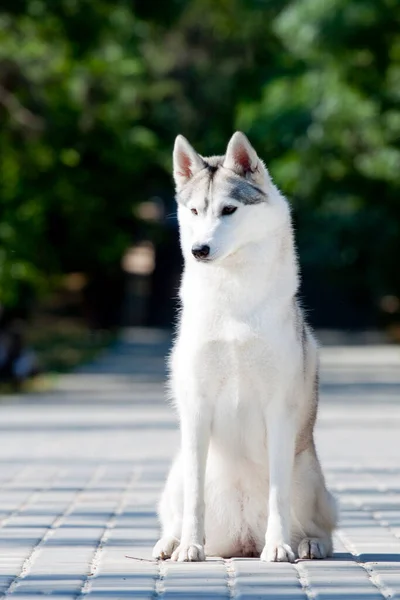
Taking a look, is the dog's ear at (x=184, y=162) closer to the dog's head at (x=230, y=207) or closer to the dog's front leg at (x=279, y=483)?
the dog's head at (x=230, y=207)

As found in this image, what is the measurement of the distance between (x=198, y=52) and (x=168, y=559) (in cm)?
4444

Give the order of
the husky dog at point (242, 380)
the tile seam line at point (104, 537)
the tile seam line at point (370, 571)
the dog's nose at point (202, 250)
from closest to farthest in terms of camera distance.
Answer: the tile seam line at point (370, 571) < the tile seam line at point (104, 537) < the dog's nose at point (202, 250) < the husky dog at point (242, 380)

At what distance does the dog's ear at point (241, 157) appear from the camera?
7.40m

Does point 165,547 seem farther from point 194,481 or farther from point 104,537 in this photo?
point 104,537

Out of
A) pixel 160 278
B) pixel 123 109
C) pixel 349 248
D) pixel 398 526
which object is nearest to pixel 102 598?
pixel 398 526

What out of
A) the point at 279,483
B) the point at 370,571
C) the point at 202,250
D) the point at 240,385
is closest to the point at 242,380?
the point at 240,385

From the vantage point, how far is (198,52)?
50.9m

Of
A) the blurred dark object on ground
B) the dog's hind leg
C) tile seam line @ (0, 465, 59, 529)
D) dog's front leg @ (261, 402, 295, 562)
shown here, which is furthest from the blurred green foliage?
dog's front leg @ (261, 402, 295, 562)

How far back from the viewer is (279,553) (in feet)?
23.8

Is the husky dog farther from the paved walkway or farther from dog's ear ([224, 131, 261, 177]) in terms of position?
the paved walkway

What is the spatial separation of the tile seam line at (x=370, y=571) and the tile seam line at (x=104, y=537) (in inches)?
50.3

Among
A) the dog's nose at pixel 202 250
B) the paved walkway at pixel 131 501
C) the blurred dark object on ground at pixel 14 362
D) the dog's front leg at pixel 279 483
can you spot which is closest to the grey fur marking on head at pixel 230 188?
the dog's nose at pixel 202 250

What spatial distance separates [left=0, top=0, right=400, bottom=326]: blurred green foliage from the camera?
27.7 metres

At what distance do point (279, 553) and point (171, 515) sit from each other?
721 mm
